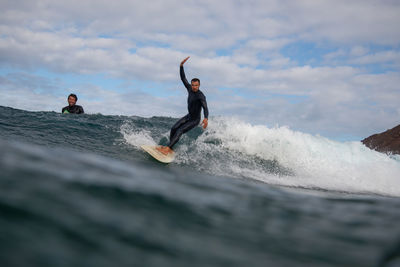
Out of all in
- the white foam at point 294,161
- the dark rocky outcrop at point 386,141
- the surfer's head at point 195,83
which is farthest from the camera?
the dark rocky outcrop at point 386,141

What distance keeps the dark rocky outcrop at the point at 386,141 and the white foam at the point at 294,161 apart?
14.1 m

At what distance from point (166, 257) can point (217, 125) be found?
38.6 ft

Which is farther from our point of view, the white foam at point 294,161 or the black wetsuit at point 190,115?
the black wetsuit at point 190,115

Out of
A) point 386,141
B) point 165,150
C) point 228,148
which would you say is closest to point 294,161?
point 228,148

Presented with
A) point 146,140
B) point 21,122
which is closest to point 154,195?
point 146,140

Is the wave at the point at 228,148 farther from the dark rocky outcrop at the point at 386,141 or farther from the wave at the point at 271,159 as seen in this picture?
the dark rocky outcrop at the point at 386,141

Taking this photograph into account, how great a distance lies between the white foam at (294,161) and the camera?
8.23m

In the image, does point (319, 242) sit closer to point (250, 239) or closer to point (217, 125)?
point (250, 239)

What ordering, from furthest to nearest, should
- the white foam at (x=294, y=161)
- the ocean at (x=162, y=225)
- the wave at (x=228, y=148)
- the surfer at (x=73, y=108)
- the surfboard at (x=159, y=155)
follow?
the surfer at (x=73, y=108), the surfboard at (x=159, y=155), the wave at (x=228, y=148), the white foam at (x=294, y=161), the ocean at (x=162, y=225)

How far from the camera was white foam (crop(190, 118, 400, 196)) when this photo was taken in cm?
823

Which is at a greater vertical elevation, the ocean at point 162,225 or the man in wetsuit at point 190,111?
the man in wetsuit at point 190,111

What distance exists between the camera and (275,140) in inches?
476

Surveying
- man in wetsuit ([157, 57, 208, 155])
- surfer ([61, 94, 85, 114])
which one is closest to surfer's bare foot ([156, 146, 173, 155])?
man in wetsuit ([157, 57, 208, 155])

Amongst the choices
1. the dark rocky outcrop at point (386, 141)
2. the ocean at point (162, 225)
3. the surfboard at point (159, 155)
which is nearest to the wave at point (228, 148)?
the surfboard at point (159, 155)
